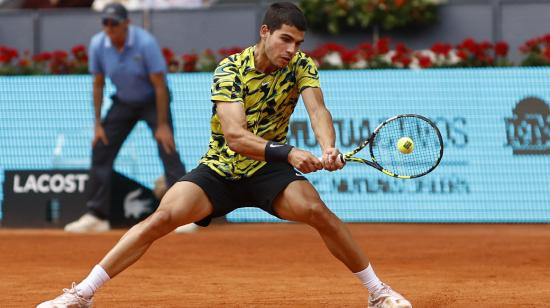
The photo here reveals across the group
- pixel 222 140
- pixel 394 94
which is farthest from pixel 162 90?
pixel 222 140

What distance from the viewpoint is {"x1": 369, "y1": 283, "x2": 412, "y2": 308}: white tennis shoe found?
5938 millimetres

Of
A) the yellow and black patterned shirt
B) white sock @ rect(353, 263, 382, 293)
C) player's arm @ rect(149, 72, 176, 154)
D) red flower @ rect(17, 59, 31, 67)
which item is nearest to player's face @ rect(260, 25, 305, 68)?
the yellow and black patterned shirt

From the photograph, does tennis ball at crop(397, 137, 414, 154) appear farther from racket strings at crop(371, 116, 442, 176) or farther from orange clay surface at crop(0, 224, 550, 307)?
orange clay surface at crop(0, 224, 550, 307)

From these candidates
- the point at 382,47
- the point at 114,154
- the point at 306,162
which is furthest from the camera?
the point at 382,47

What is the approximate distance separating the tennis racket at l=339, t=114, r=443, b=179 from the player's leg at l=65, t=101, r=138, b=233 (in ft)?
18.0

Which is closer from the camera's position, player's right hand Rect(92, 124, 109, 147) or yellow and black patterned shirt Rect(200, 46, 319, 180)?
yellow and black patterned shirt Rect(200, 46, 319, 180)

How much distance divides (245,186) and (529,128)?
19.5 ft

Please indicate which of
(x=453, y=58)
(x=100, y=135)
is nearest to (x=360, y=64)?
(x=453, y=58)

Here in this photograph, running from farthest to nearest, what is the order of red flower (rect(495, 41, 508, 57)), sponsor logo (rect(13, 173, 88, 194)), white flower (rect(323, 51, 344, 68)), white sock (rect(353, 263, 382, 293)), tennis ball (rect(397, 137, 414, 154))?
white flower (rect(323, 51, 344, 68)) < sponsor logo (rect(13, 173, 88, 194)) < red flower (rect(495, 41, 508, 57)) < white sock (rect(353, 263, 382, 293)) < tennis ball (rect(397, 137, 414, 154))

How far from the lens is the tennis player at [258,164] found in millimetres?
5691

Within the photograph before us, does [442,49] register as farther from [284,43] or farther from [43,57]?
[284,43]

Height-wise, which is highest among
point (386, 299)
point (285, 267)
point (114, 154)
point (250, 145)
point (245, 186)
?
point (250, 145)

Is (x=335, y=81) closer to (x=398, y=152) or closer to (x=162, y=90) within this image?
(x=162, y=90)

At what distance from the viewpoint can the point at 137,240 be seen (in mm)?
5844
